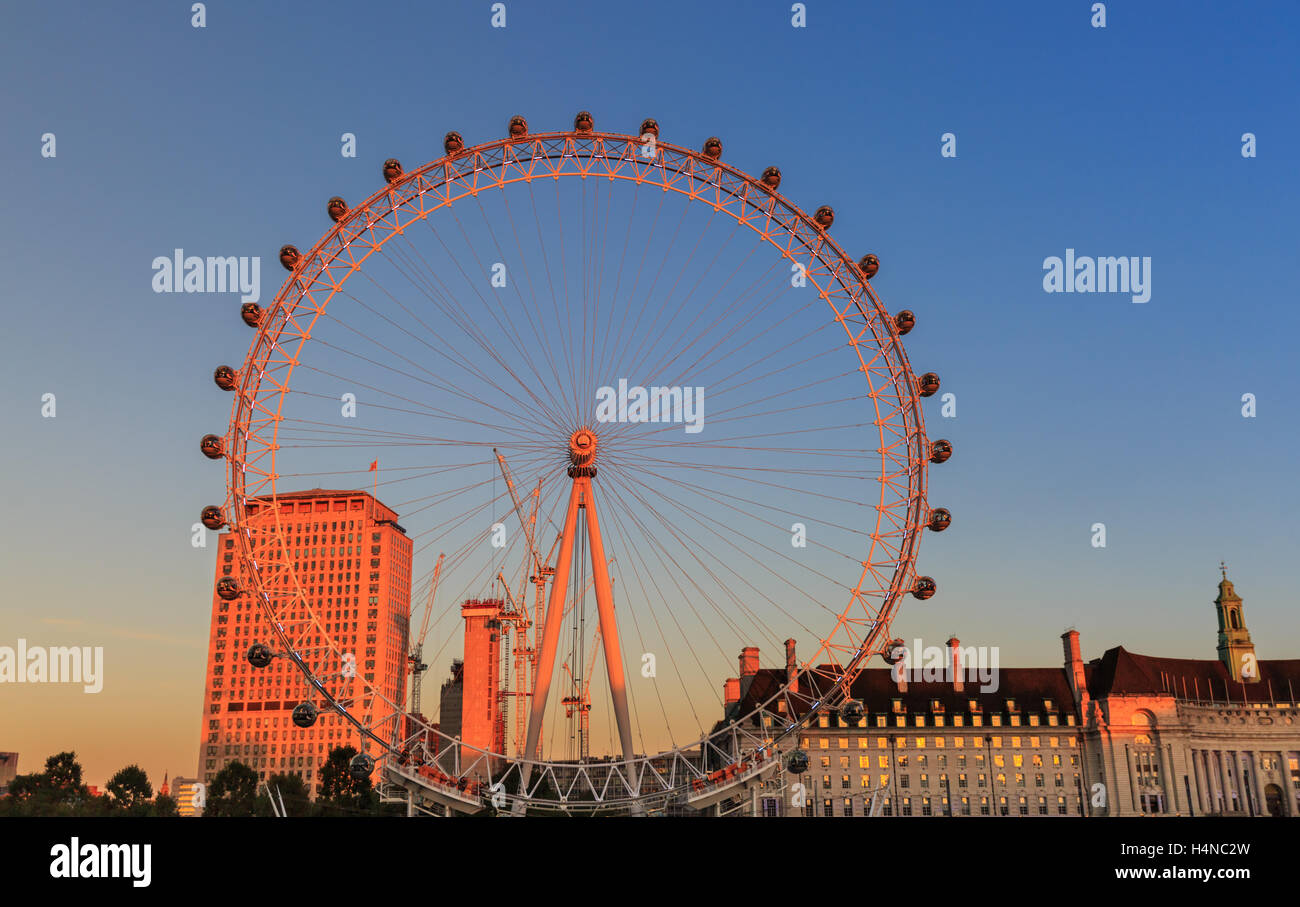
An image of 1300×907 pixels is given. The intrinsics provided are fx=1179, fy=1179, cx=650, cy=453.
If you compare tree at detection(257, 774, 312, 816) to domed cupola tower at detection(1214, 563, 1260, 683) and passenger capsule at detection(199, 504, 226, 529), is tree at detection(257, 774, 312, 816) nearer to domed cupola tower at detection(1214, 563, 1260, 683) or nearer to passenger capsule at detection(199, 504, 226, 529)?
passenger capsule at detection(199, 504, 226, 529)

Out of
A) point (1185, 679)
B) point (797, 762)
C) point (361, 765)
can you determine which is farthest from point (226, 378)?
point (1185, 679)

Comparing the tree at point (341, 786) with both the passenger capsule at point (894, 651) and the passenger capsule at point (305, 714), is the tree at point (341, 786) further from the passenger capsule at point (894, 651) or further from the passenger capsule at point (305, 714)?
the passenger capsule at point (894, 651)

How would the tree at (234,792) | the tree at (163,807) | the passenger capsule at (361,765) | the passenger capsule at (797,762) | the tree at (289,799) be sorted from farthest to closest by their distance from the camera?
the tree at (234,792) → the tree at (289,799) → the tree at (163,807) → the passenger capsule at (797,762) → the passenger capsule at (361,765)

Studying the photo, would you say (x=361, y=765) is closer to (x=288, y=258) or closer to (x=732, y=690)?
(x=288, y=258)

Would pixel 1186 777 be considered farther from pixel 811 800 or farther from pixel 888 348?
pixel 888 348

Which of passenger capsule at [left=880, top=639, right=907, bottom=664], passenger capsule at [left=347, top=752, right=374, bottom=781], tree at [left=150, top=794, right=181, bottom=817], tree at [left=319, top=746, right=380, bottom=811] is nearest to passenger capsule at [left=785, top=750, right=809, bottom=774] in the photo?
passenger capsule at [left=880, top=639, right=907, bottom=664]

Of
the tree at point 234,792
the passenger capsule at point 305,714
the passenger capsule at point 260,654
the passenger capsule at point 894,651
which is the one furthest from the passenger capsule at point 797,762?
the tree at point 234,792
